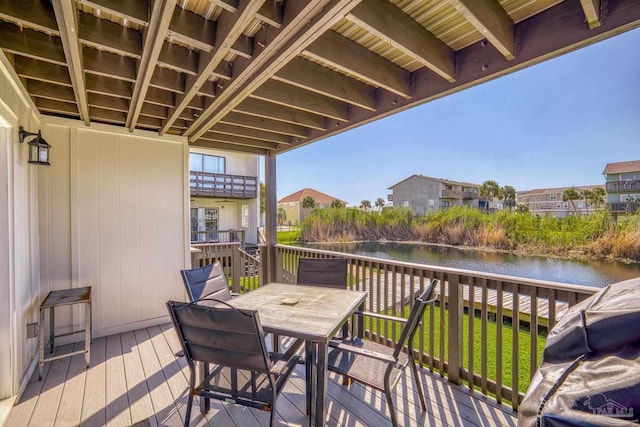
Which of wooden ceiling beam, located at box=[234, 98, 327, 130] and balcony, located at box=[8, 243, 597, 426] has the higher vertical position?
wooden ceiling beam, located at box=[234, 98, 327, 130]

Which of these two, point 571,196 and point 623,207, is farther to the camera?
point 571,196

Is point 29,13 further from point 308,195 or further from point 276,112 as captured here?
point 308,195

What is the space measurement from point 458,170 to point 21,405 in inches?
694

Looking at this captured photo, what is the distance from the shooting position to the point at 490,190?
12008mm

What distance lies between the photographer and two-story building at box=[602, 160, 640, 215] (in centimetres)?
448

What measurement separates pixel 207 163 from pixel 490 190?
1164 centimetres

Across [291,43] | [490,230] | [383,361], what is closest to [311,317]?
[383,361]

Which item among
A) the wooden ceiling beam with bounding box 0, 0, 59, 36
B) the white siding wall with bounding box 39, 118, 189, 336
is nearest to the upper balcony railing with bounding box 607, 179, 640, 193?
the white siding wall with bounding box 39, 118, 189, 336

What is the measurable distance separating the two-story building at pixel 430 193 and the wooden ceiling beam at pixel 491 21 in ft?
33.3

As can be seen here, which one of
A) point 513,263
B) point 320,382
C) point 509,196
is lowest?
point 513,263

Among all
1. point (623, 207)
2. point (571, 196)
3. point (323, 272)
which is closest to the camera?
point (323, 272)

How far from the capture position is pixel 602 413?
798 mm

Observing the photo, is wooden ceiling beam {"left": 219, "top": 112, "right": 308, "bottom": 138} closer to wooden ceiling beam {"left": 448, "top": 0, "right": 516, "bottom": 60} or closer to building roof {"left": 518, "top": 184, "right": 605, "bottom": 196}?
wooden ceiling beam {"left": 448, "top": 0, "right": 516, "bottom": 60}

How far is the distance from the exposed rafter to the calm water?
5.30 m
